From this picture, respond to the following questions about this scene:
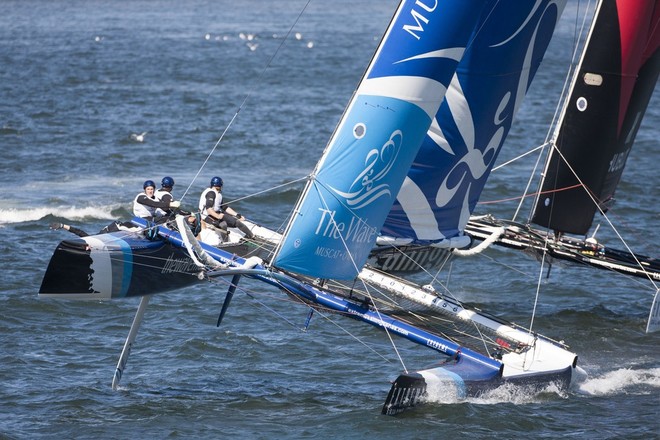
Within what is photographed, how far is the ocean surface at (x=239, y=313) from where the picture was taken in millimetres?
16375

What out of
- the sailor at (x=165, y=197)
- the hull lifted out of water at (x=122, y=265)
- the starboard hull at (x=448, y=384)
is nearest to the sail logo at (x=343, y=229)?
the starboard hull at (x=448, y=384)

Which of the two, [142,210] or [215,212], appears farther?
[142,210]

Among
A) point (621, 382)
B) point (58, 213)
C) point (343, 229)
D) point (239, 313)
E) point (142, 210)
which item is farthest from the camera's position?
point (58, 213)

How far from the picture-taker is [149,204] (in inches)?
750

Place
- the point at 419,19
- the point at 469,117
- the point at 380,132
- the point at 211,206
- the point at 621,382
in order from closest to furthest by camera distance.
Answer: the point at 419,19
the point at 380,132
the point at 621,382
the point at 469,117
the point at 211,206

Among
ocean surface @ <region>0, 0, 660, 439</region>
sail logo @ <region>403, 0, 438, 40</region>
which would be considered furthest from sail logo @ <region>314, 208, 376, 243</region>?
sail logo @ <region>403, 0, 438, 40</region>

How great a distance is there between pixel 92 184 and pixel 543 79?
35578 mm

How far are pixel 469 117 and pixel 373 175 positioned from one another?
3.71 m

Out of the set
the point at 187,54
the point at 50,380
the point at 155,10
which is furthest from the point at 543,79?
the point at 155,10

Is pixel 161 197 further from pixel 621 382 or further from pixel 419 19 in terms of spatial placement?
pixel 621 382

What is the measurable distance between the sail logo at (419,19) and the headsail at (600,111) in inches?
272

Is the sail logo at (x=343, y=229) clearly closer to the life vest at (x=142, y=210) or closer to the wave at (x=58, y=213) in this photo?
the life vest at (x=142, y=210)

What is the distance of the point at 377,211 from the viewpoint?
1614cm

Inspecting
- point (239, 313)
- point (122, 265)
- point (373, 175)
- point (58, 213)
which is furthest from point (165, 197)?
point (58, 213)
